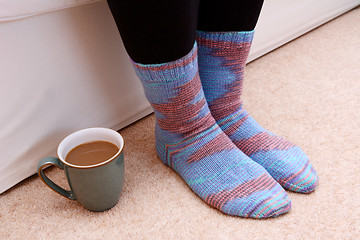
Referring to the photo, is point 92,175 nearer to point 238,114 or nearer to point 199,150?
point 199,150

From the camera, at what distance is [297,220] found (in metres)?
0.56

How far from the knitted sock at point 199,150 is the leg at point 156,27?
19mm

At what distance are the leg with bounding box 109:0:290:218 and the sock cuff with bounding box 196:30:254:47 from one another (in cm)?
8

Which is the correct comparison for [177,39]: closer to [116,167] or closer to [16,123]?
[116,167]

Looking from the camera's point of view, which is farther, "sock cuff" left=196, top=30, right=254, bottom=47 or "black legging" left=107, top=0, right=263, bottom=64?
"sock cuff" left=196, top=30, right=254, bottom=47

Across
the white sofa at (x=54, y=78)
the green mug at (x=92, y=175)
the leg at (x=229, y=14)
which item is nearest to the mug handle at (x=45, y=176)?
the green mug at (x=92, y=175)

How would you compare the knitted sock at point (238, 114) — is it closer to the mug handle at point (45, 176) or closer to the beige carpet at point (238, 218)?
the beige carpet at point (238, 218)

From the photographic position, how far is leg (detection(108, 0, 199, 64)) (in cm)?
46

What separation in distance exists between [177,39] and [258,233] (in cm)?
34

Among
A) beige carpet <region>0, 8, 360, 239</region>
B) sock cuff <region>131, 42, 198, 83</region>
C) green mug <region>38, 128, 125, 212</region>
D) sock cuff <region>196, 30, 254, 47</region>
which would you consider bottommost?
beige carpet <region>0, 8, 360, 239</region>

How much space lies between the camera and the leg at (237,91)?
58 centimetres

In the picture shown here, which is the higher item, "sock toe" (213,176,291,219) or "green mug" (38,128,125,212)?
"green mug" (38,128,125,212)

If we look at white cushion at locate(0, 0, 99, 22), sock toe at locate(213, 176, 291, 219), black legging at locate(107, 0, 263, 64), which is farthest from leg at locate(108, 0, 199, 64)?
sock toe at locate(213, 176, 291, 219)

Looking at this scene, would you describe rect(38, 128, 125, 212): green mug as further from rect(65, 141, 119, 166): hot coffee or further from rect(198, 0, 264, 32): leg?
rect(198, 0, 264, 32): leg
